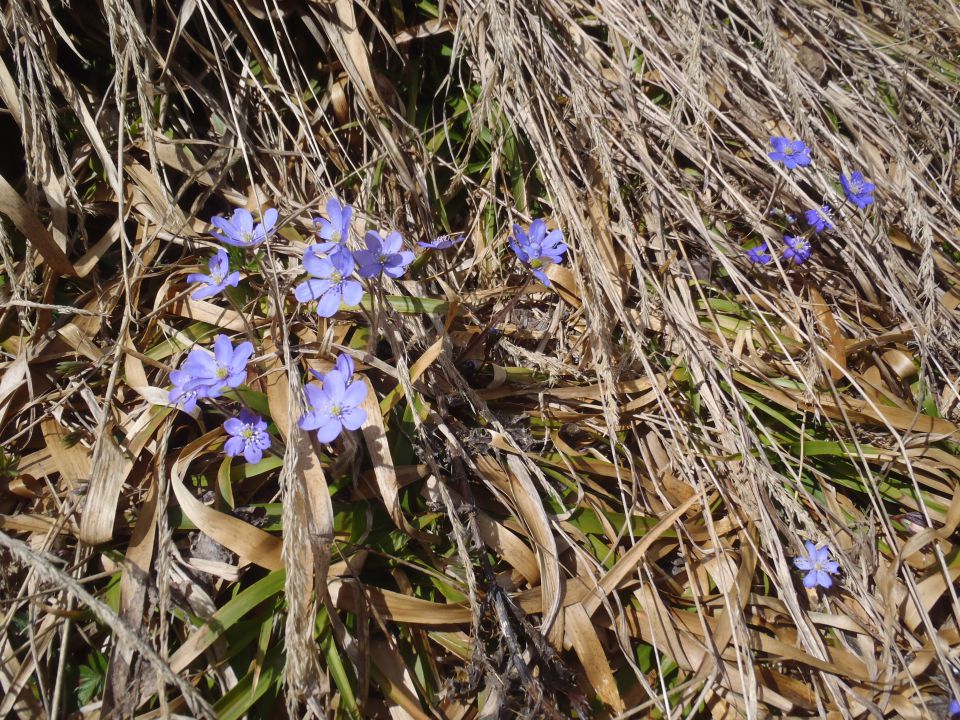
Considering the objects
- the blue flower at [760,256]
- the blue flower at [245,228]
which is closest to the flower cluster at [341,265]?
the blue flower at [245,228]

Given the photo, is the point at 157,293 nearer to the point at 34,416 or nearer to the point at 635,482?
the point at 34,416

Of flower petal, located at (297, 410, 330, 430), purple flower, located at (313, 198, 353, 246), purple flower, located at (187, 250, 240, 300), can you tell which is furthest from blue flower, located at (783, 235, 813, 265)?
purple flower, located at (187, 250, 240, 300)

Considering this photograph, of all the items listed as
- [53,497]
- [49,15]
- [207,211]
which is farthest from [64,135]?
[53,497]

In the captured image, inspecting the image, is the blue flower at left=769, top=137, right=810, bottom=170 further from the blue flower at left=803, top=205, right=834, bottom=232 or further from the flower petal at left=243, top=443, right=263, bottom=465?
the flower petal at left=243, top=443, right=263, bottom=465

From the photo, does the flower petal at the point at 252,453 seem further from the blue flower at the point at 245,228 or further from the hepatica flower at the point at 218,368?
the blue flower at the point at 245,228

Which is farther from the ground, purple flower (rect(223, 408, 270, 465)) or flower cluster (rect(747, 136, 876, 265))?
flower cluster (rect(747, 136, 876, 265))
